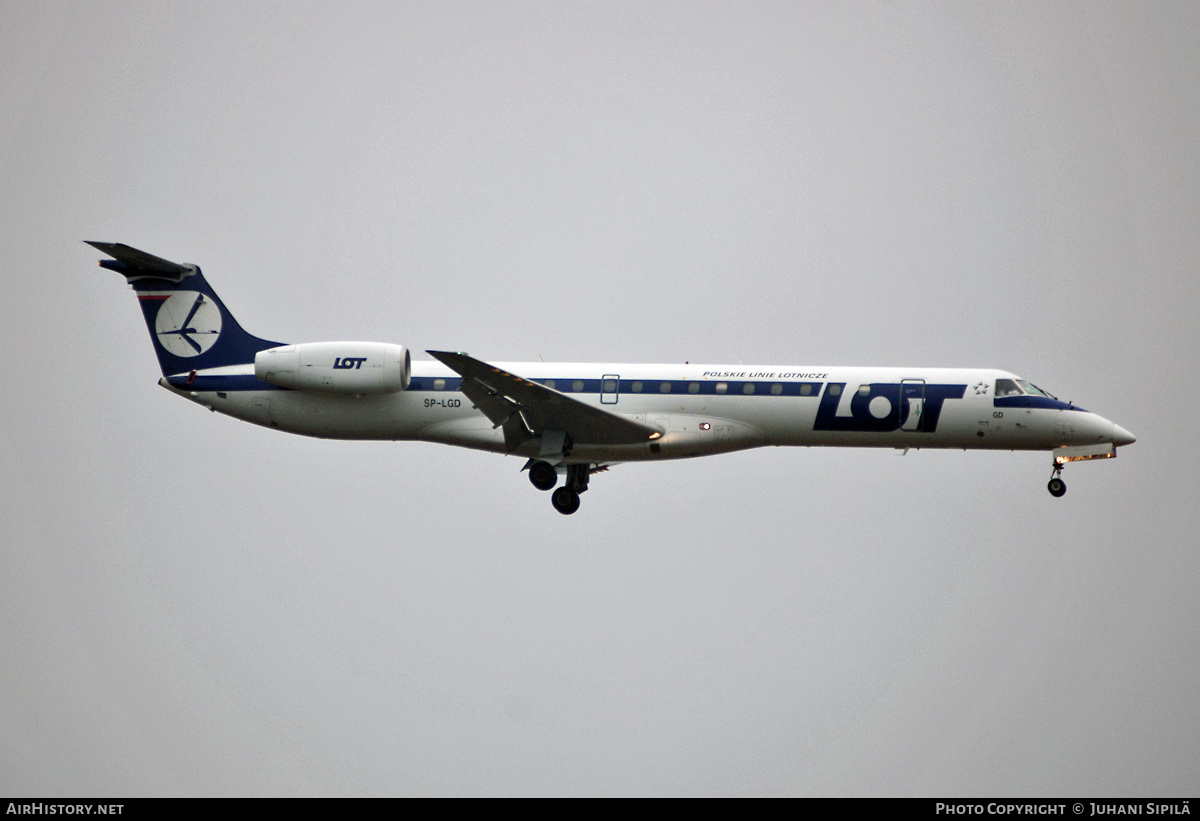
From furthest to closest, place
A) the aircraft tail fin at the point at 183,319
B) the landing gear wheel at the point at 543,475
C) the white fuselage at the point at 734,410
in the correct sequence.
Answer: the aircraft tail fin at the point at 183,319
the landing gear wheel at the point at 543,475
the white fuselage at the point at 734,410

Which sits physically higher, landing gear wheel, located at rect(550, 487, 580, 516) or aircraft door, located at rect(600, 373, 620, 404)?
aircraft door, located at rect(600, 373, 620, 404)

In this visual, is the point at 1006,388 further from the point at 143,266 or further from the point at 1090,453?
the point at 143,266

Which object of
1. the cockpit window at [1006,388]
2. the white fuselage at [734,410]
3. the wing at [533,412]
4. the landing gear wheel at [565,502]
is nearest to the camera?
the wing at [533,412]

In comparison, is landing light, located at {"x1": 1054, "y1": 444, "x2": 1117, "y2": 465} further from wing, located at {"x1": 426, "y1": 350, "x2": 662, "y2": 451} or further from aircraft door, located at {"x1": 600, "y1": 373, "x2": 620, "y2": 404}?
aircraft door, located at {"x1": 600, "y1": 373, "x2": 620, "y2": 404}

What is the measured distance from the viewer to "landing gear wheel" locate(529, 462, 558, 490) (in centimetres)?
3034

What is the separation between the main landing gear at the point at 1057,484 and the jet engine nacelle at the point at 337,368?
1615 centimetres

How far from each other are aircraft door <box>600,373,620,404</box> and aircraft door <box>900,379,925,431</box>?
6.96 m

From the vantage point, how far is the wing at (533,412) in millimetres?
28125

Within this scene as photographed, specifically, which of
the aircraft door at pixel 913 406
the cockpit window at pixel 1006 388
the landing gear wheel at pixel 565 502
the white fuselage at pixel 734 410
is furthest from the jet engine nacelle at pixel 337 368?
the cockpit window at pixel 1006 388

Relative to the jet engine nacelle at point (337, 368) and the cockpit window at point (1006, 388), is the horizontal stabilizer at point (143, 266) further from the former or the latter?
the cockpit window at point (1006, 388)

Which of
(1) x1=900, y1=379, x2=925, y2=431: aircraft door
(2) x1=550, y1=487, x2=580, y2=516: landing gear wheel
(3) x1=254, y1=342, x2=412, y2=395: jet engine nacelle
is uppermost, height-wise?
(3) x1=254, y1=342, x2=412, y2=395: jet engine nacelle

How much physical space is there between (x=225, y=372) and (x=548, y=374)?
8.16 metres

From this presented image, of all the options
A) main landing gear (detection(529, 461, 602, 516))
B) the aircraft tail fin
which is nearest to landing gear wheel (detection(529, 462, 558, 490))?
main landing gear (detection(529, 461, 602, 516))
